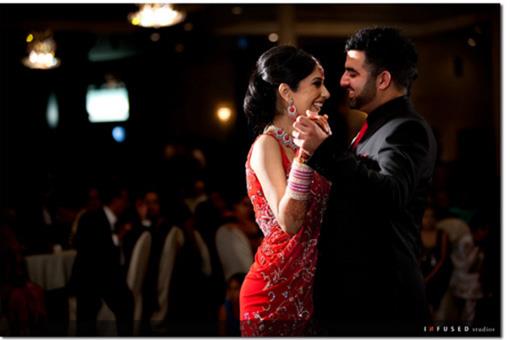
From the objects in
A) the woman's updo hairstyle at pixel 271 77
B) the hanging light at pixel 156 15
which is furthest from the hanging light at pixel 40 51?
the woman's updo hairstyle at pixel 271 77

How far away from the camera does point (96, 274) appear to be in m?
5.38

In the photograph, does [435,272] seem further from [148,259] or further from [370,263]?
[370,263]

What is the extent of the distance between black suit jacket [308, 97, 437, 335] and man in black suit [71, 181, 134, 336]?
3.28 meters

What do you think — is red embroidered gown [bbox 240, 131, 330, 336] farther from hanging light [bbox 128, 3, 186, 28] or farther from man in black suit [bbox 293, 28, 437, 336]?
hanging light [bbox 128, 3, 186, 28]

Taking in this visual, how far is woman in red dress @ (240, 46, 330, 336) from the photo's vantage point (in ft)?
7.63

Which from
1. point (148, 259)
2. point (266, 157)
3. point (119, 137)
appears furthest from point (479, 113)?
point (266, 157)

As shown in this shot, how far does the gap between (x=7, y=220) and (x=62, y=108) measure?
14.4ft

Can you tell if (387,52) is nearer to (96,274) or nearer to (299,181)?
(299,181)

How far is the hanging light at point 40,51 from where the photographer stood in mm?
8398

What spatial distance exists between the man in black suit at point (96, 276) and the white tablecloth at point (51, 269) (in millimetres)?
597

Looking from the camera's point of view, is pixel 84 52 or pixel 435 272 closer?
pixel 435 272

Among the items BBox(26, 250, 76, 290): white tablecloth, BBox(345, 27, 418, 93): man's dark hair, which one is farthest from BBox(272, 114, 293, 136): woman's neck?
BBox(26, 250, 76, 290): white tablecloth

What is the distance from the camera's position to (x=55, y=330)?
5691mm

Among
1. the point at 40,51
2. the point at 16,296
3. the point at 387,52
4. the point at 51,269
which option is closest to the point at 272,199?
the point at 387,52
